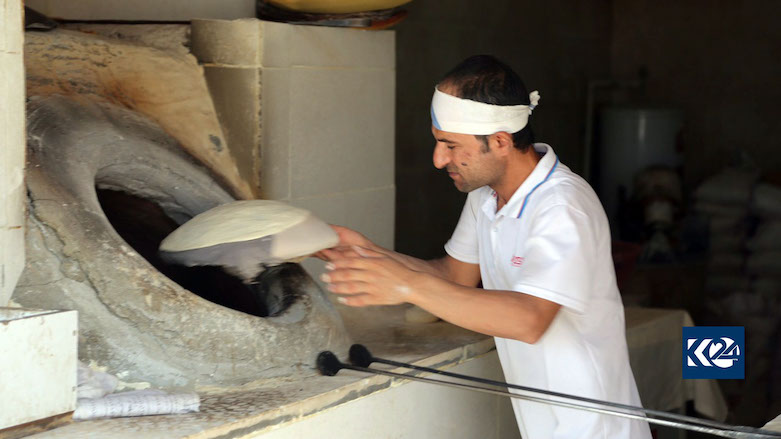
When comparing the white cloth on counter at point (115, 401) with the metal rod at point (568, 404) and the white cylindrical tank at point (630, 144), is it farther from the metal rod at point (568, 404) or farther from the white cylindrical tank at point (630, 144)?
the white cylindrical tank at point (630, 144)

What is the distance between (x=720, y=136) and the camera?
6863 millimetres

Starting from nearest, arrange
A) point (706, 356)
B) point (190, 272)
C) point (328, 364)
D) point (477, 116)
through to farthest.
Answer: point (477, 116)
point (328, 364)
point (190, 272)
point (706, 356)

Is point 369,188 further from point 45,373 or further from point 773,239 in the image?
point 773,239

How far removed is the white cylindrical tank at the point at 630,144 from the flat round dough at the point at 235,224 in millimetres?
4714

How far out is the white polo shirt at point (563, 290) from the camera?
2.03m

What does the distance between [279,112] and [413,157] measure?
2658mm

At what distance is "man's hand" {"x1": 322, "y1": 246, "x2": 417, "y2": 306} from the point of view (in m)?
1.94

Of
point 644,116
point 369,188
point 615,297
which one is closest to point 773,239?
point 644,116

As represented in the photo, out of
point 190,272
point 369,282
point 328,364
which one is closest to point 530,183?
point 369,282

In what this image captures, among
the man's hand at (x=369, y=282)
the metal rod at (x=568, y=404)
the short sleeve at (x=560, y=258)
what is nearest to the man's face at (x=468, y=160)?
the short sleeve at (x=560, y=258)

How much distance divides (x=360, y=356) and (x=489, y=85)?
2.51ft

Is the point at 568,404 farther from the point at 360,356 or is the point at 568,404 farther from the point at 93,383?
the point at 93,383

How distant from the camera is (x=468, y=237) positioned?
255cm

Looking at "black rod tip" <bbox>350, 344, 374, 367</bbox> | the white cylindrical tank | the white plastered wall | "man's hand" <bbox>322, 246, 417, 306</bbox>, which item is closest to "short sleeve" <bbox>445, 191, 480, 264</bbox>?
"black rod tip" <bbox>350, 344, 374, 367</bbox>
